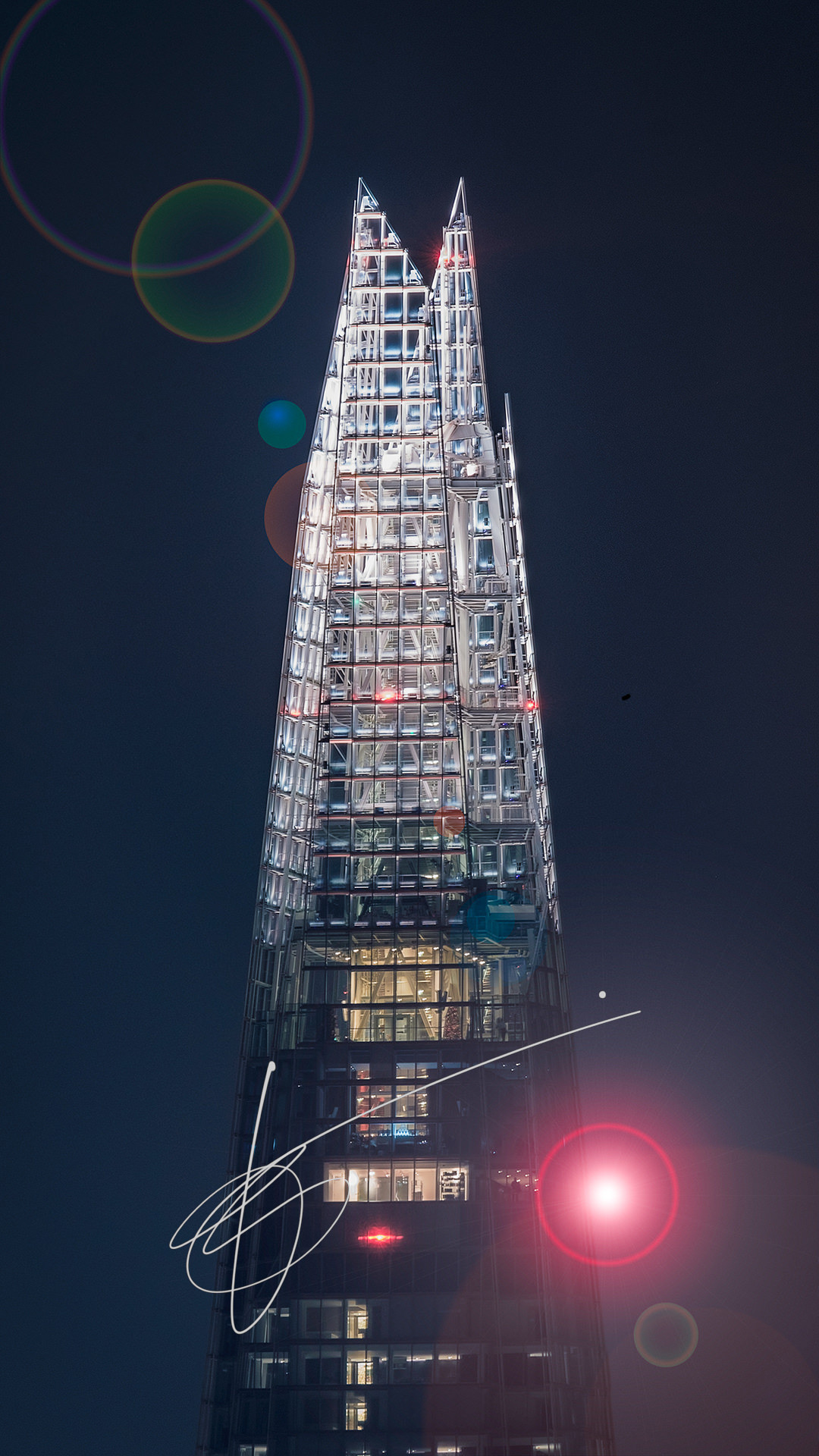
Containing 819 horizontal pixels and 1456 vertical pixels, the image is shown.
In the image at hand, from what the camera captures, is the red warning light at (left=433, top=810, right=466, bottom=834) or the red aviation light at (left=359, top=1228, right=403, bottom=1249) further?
the red warning light at (left=433, top=810, right=466, bottom=834)

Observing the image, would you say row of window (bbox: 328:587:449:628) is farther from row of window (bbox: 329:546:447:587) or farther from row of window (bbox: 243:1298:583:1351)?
row of window (bbox: 243:1298:583:1351)

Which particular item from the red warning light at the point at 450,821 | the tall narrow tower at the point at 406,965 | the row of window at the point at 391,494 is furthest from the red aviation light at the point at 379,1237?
the row of window at the point at 391,494

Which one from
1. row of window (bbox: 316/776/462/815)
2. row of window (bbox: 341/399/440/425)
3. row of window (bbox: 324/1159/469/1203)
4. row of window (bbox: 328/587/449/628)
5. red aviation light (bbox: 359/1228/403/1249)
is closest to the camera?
red aviation light (bbox: 359/1228/403/1249)

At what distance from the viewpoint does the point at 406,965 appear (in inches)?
1658

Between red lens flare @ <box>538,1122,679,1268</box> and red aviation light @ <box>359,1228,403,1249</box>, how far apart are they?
6593mm

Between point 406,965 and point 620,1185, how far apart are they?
450 inches

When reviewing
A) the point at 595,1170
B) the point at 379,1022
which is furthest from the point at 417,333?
the point at 595,1170

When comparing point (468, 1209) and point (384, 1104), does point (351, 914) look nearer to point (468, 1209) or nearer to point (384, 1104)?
point (384, 1104)

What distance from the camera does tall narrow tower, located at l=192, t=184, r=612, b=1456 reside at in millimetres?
36375

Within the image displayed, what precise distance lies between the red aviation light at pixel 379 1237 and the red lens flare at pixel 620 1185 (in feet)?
21.6

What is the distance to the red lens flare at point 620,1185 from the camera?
137 ft

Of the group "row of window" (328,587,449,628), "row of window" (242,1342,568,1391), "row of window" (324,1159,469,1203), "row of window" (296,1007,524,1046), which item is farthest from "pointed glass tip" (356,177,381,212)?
"row of window" (242,1342,568,1391)

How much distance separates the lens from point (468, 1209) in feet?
126

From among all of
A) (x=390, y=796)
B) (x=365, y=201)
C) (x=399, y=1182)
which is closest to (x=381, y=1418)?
(x=399, y=1182)
